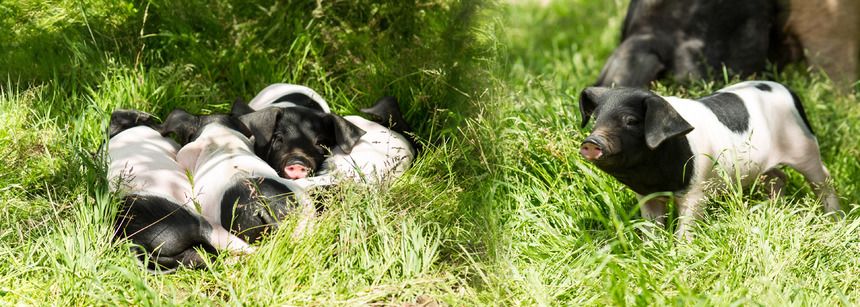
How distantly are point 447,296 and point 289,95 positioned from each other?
229cm

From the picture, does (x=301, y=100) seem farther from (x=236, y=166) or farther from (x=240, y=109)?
(x=236, y=166)

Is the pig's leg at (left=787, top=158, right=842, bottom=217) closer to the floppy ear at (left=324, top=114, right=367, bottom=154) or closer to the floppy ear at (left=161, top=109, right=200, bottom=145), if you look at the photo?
the floppy ear at (left=324, top=114, right=367, bottom=154)

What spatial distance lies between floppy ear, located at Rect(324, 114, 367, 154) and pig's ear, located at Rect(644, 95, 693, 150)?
5.69 feet

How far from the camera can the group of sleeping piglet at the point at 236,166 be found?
450 centimetres

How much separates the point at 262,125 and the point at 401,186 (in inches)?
37.9

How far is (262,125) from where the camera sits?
214 inches

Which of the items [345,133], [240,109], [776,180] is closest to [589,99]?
[776,180]

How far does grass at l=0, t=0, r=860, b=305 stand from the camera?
4121mm

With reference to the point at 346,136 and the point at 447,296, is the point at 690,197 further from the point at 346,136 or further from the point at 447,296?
the point at 346,136

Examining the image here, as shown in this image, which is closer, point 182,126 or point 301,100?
point 182,126

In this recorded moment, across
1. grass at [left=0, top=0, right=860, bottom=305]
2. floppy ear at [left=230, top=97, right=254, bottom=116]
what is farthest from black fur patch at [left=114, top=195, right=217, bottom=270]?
floppy ear at [left=230, top=97, right=254, bottom=116]

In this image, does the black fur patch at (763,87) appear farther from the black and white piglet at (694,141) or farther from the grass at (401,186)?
the grass at (401,186)

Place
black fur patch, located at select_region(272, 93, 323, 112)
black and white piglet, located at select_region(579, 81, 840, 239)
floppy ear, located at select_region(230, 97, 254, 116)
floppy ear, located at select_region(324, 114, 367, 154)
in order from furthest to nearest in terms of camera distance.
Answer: black fur patch, located at select_region(272, 93, 323, 112) → floppy ear, located at select_region(230, 97, 254, 116) → floppy ear, located at select_region(324, 114, 367, 154) → black and white piglet, located at select_region(579, 81, 840, 239)

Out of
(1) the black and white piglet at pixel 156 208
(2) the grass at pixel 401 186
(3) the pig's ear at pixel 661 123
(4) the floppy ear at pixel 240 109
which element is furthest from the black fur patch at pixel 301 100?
(3) the pig's ear at pixel 661 123
